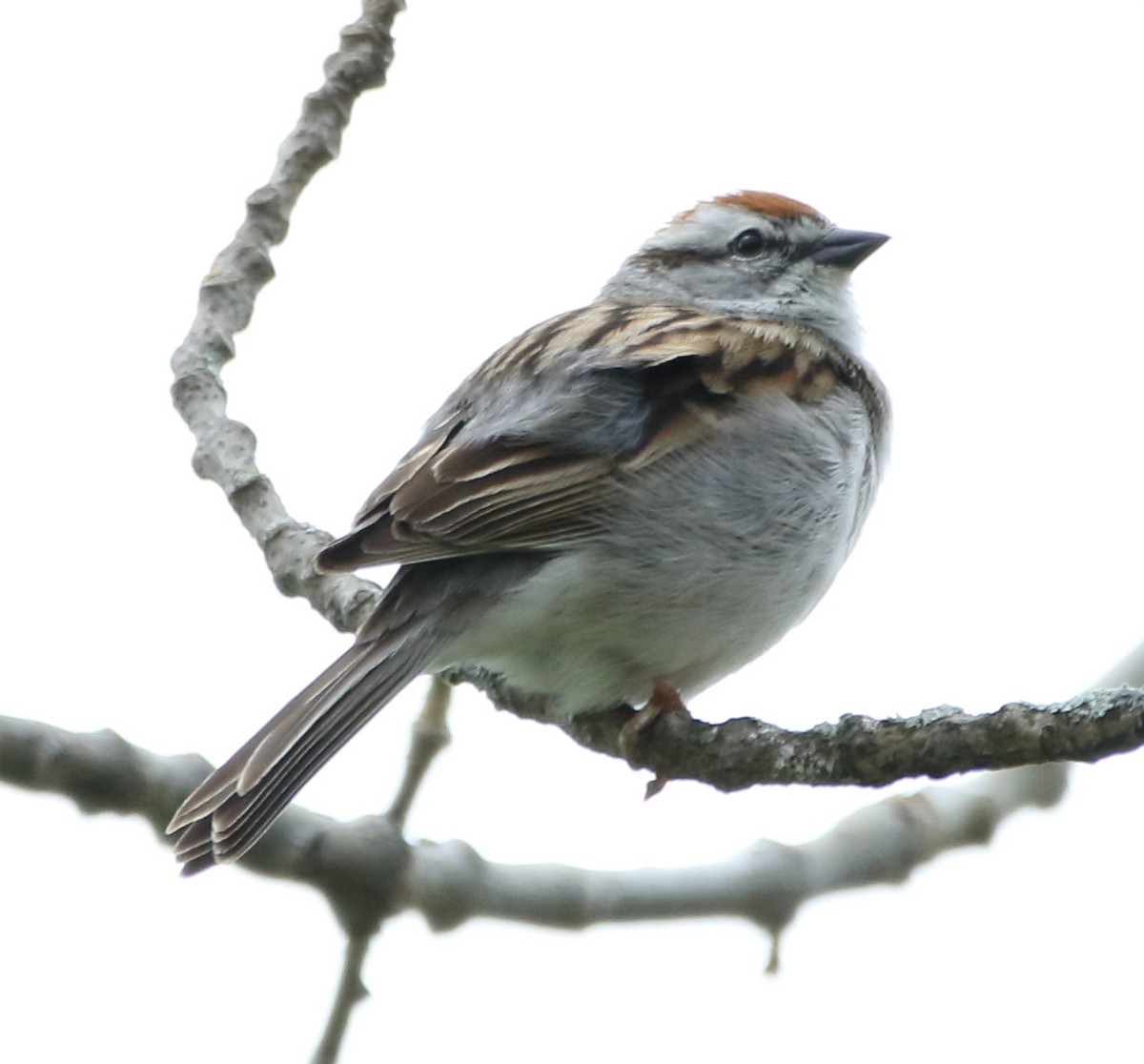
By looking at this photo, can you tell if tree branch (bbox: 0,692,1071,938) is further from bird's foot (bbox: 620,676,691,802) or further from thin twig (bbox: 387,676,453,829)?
bird's foot (bbox: 620,676,691,802)

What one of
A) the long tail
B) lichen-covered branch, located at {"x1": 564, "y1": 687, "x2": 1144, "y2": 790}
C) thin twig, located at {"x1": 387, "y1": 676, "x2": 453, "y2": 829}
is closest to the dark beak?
the long tail

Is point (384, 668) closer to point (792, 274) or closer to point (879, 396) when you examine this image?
point (879, 396)

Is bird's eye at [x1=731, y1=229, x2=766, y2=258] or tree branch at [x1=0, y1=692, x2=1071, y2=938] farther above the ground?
bird's eye at [x1=731, y1=229, x2=766, y2=258]

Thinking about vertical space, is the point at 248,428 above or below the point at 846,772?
above

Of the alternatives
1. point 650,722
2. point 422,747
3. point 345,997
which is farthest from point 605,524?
point 345,997

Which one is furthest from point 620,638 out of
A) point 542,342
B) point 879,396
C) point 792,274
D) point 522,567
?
point 792,274

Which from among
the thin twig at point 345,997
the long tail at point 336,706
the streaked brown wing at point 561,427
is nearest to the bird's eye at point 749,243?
the streaked brown wing at point 561,427
